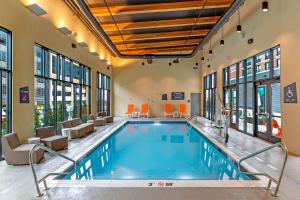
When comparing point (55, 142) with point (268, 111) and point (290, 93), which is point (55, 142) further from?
point (268, 111)

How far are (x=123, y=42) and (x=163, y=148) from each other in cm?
688

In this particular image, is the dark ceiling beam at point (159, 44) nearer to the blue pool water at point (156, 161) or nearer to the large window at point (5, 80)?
the blue pool water at point (156, 161)

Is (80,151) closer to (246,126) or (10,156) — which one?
(10,156)

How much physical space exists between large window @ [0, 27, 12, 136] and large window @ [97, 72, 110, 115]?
7567 mm

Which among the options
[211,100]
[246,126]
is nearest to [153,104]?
[211,100]

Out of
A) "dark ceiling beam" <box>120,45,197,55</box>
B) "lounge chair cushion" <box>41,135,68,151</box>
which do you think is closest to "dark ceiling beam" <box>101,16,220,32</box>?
"dark ceiling beam" <box>120,45,197,55</box>

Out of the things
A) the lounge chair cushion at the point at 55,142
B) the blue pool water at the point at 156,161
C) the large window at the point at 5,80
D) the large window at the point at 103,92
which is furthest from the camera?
the large window at the point at 103,92

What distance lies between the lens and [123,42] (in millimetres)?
12180

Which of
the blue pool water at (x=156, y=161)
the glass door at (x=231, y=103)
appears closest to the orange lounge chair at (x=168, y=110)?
the glass door at (x=231, y=103)

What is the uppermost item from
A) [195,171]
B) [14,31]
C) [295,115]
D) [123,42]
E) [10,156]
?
[123,42]

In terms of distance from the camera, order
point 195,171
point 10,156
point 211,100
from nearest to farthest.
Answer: point 10,156 < point 195,171 < point 211,100

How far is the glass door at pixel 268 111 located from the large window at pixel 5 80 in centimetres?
694

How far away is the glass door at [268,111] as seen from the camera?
6.58m

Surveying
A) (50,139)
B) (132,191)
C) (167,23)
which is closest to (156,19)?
(167,23)
